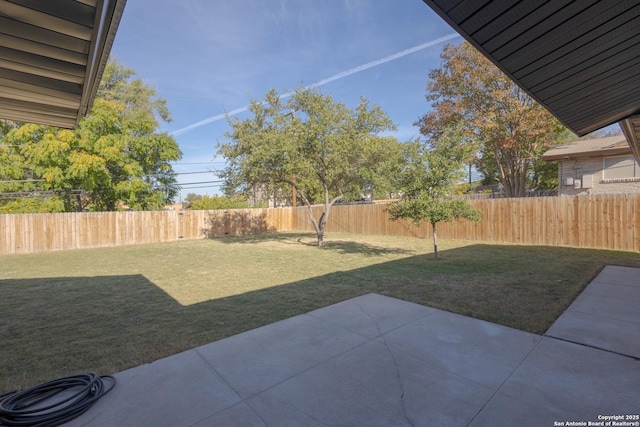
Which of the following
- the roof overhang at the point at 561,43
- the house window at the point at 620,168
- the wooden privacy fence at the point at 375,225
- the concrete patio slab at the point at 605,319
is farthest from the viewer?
the house window at the point at 620,168

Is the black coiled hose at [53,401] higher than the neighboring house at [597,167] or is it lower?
lower

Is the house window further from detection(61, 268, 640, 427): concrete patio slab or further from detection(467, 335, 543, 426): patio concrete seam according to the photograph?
detection(467, 335, 543, 426): patio concrete seam

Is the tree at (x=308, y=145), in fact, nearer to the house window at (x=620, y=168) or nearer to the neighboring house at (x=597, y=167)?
the neighboring house at (x=597, y=167)

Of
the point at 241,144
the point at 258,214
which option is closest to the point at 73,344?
the point at 241,144

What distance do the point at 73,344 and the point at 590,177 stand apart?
59.9ft

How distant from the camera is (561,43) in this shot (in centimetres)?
243

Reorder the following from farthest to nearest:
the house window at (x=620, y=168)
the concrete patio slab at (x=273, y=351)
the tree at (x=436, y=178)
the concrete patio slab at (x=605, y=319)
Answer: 1. the house window at (x=620, y=168)
2. the tree at (x=436, y=178)
3. the concrete patio slab at (x=605, y=319)
4. the concrete patio slab at (x=273, y=351)

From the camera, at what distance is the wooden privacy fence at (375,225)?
29.9 ft

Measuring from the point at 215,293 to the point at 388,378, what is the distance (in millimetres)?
3664

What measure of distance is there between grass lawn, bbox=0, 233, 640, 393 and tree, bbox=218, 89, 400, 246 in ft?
11.1

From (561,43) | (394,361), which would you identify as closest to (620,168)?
(561,43)

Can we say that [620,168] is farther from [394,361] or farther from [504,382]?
[394,361]

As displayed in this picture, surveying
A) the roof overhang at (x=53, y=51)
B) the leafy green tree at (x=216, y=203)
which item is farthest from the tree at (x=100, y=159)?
the roof overhang at (x=53, y=51)

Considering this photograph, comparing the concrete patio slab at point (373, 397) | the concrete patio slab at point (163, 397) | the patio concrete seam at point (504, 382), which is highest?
the patio concrete seam at point (504, 382)
